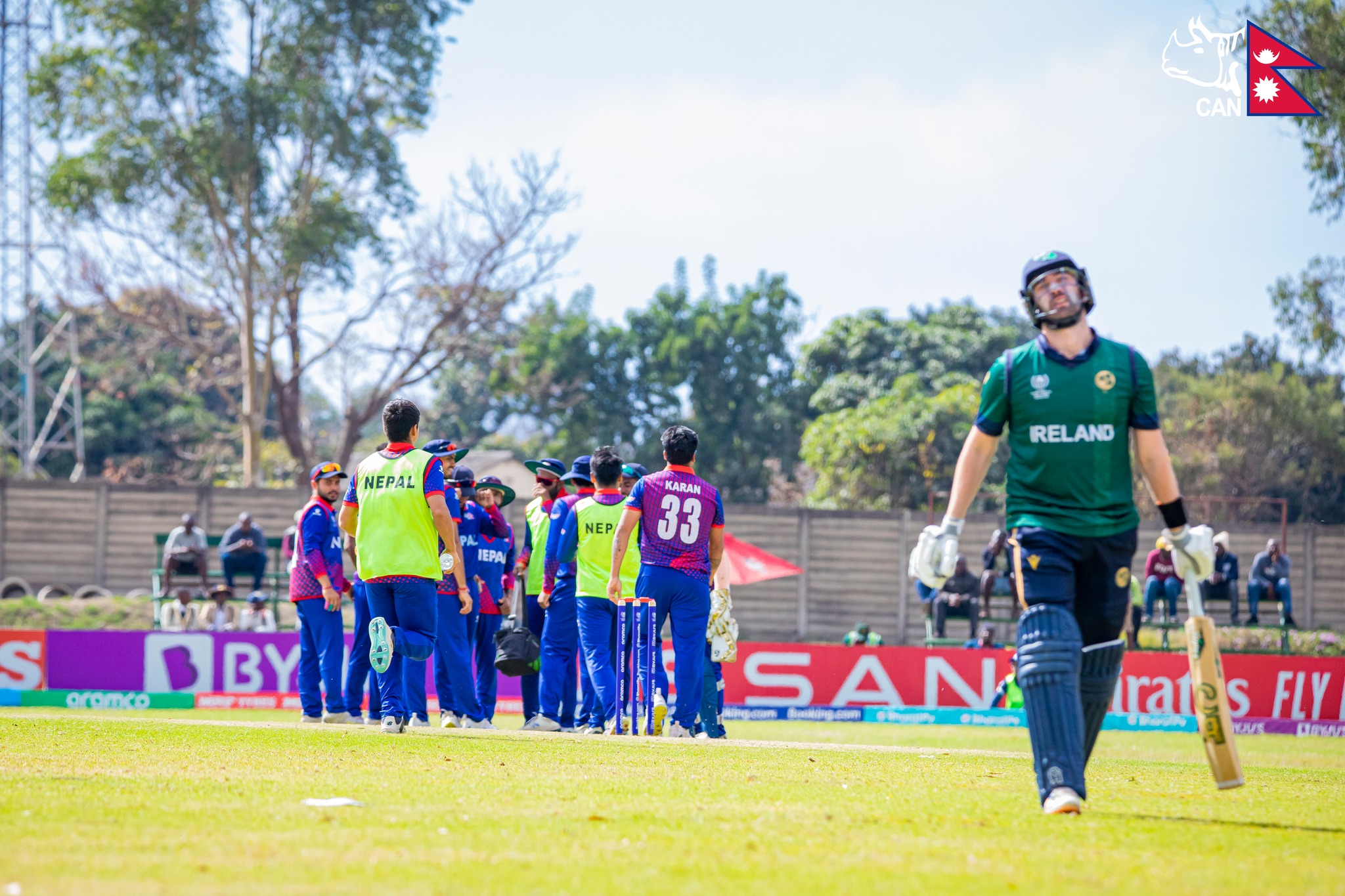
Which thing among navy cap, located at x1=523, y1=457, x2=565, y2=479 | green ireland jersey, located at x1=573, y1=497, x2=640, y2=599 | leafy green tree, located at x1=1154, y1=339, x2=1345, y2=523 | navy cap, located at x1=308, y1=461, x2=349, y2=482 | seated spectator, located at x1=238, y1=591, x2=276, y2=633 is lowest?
seated spectator, located at x1=238, y1=591, x2=276, y2=633

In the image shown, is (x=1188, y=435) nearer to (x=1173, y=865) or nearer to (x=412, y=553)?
(x=412, y=553)

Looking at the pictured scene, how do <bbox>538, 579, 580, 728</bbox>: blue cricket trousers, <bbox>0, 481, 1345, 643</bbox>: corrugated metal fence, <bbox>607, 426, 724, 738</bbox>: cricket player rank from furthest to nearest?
1. <bbox>0, 481, 1345, 643</bbox>: corrugated metal fence
2. <bbox>538, 579, 580, 728</bbox>: blue cricket trousers
3. <bbox>607, 426, 724, 738</bbox>: cricket player

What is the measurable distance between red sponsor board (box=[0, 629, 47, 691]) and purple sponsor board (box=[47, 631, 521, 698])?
10 centimetres

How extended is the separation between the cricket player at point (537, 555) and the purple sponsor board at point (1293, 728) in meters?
10.9

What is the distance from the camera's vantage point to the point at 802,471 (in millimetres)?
51500

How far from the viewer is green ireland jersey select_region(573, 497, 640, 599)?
404 inches

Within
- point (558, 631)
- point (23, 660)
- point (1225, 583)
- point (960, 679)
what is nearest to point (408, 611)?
point (558, 631)

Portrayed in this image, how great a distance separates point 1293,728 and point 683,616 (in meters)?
12.4

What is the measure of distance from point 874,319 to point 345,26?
67.4 feet

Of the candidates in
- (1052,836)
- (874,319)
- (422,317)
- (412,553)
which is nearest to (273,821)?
(1052,836)

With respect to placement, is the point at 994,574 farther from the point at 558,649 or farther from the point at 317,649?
the point at 317,649

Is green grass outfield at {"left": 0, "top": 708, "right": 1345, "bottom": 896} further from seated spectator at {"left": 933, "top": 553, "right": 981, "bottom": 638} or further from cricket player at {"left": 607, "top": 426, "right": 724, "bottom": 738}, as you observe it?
seated spectator at {"left": 933, "top": 553, "right": 981, "bottom": 638}

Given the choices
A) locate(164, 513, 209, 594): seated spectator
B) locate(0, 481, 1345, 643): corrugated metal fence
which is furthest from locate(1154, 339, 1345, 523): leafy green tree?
locate(164, 513, 209, 594): seated spectator

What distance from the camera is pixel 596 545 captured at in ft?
33.8
